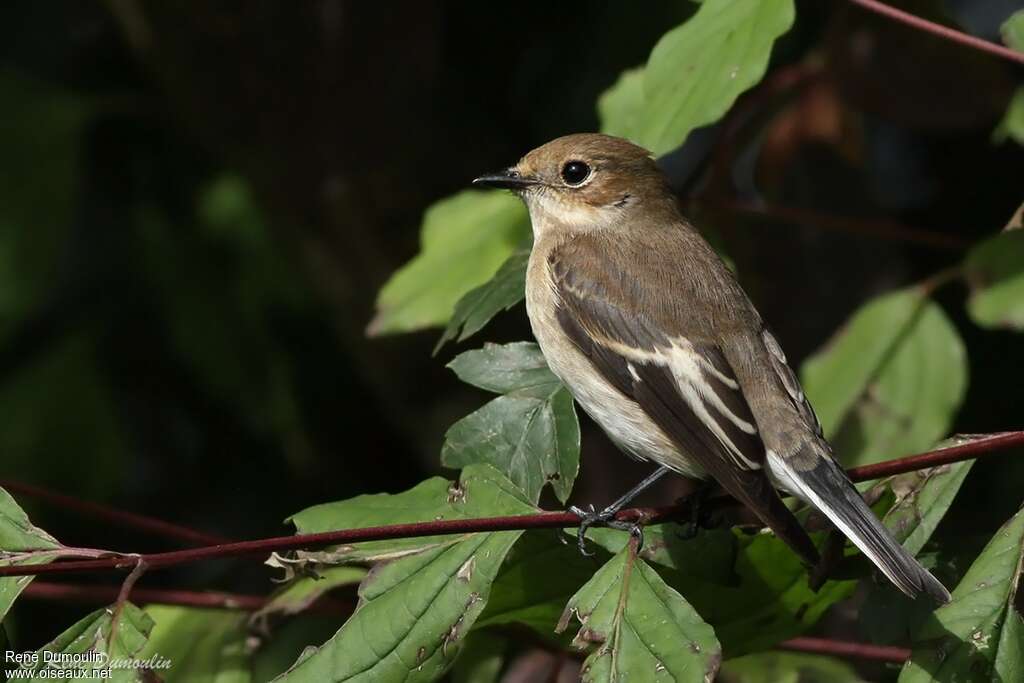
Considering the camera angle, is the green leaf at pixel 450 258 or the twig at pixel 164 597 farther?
the green leaf at pixel 450 258

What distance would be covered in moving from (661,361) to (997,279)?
1.02 meters

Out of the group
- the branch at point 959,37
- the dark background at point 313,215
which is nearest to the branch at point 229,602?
the dark background at point 313,215

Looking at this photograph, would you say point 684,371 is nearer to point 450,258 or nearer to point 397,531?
point 450,258

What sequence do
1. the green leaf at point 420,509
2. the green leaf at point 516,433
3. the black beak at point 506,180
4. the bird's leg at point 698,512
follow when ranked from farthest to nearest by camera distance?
the black beak at point 506,180 < the bird's leg at point 698,512 < the green leaf at point 516,433 < the green leaf at point 420,509

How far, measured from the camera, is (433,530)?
244 centimetres

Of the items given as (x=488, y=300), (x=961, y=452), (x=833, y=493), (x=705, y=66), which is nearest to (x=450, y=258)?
(x=488, y=300)

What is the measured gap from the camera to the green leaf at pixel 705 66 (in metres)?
3.02

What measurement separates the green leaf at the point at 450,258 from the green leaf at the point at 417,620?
1.07 meters

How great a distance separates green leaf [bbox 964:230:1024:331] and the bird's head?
0.98m

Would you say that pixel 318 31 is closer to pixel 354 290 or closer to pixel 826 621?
pixel 354 290

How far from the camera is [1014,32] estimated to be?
3244 mm

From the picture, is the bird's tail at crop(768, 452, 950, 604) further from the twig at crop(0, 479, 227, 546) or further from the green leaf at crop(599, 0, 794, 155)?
the twig at crop(0, 479, 227, 546)

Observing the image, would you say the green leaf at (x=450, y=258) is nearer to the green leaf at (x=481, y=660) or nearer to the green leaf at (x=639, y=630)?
the green leaf at (x=481, y=660)

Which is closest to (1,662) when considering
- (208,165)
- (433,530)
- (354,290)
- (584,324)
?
(433,530)
